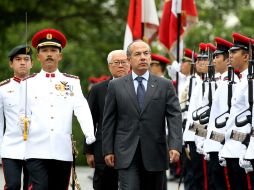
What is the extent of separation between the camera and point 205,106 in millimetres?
12711

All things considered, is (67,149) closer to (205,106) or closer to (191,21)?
(205,106)

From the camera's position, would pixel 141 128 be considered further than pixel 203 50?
No

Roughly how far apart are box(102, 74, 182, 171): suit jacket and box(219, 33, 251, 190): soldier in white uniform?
0.61 meters

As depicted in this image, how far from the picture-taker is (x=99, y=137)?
11516 mm

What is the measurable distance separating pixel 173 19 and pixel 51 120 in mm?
6883

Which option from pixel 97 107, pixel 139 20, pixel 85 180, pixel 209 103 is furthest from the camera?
pixel 85 180

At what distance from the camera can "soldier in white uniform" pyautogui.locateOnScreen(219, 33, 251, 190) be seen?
33.0 feet

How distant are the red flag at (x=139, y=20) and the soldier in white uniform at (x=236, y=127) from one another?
5.55 meters

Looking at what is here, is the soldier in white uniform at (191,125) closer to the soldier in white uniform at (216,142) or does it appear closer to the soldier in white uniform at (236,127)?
the soldier in white uniform at (216,142)

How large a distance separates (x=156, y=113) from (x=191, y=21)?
290 inches

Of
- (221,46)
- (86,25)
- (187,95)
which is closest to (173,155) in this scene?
(221,46)

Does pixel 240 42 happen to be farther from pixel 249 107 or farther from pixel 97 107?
pixel 97 107

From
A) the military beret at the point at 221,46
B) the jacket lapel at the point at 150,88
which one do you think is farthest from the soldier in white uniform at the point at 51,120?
the military beret at the point at 221,46

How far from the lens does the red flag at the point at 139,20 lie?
16.1 m
